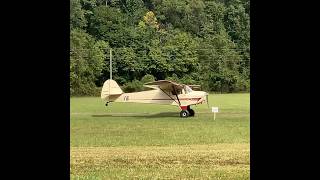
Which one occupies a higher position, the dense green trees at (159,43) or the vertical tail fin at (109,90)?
the dense green trees at (159,43)

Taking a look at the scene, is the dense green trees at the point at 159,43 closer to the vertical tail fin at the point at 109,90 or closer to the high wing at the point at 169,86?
the vertical tail fin at the point at 109,90

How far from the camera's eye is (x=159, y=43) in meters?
43.9

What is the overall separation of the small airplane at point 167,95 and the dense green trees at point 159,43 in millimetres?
14823

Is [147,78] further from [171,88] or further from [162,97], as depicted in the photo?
[171,88]

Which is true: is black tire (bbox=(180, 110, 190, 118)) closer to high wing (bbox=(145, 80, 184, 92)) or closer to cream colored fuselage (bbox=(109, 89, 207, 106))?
cream colored fuselage (bbox=(109, 89, 207, 106))

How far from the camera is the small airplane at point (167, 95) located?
1917 cm

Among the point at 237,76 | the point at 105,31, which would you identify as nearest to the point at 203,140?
the point at 237,76

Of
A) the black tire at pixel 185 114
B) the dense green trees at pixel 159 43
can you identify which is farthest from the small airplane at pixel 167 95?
the dense green trees at pixel 159 43

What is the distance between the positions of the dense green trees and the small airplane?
1482cm

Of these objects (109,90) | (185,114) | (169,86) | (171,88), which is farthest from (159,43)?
(185,114)

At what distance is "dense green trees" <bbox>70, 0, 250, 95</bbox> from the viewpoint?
4012cm
